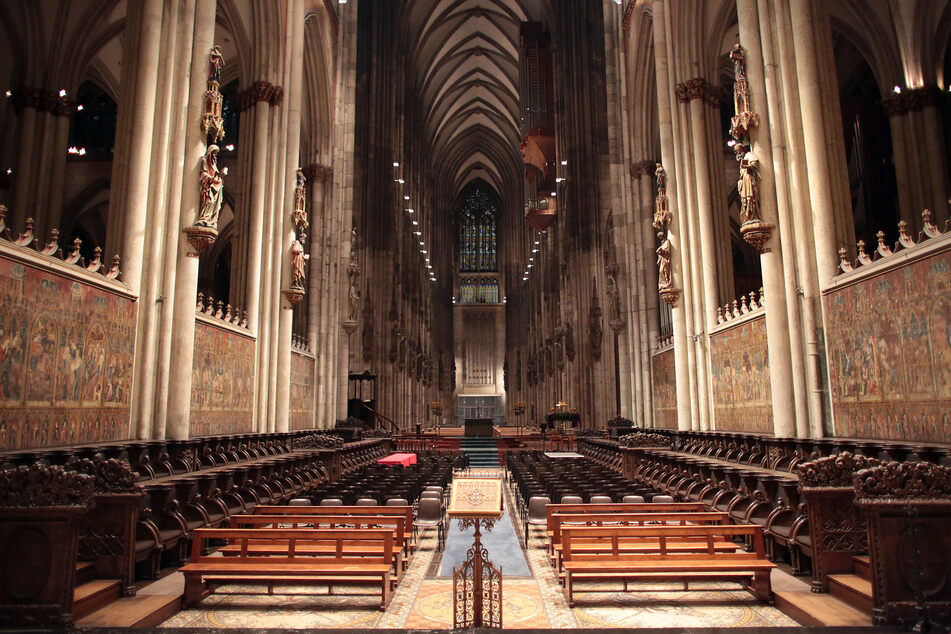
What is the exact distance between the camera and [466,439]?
93.1 ft

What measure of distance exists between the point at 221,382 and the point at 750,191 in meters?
11.2

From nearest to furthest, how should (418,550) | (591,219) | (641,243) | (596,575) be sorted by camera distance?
(596,575) → (418,550) → (641,243) → (591,219)

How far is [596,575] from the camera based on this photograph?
564 cm

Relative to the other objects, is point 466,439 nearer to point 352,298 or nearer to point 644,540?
point 352,298

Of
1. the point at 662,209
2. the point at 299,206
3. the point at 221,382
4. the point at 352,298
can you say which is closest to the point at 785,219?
the point at 662,209

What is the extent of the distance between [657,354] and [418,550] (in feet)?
46.2

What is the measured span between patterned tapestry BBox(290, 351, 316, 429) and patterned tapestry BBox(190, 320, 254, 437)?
348cm

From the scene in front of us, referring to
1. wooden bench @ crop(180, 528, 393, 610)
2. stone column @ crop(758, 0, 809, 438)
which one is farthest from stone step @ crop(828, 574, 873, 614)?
stone column @ crop(758, 0, 809, 438)

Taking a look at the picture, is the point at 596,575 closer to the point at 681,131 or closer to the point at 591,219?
the point at 681,131

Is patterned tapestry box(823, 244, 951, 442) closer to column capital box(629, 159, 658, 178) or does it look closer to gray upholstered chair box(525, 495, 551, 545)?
gray upholstered chair box(525, 495, 551, 545)

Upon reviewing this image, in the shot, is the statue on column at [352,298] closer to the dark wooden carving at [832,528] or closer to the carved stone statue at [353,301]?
the carved stone statue at [353,301]

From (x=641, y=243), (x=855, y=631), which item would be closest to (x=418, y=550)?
(x=855, y=631)

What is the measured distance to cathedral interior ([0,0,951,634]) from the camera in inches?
213

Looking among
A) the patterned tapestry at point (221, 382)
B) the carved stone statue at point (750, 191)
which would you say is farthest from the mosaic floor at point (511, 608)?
the patterned tapestry at point (221, 382)
